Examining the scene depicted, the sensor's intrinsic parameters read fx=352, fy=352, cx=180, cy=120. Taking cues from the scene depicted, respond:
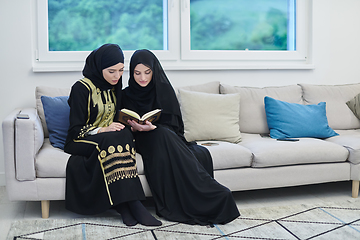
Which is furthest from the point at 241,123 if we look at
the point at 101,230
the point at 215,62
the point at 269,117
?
the point at 101,230

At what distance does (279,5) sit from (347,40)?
81cm

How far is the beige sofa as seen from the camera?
2.12 metres

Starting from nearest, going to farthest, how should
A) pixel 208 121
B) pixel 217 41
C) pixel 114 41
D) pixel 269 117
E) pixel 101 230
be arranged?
pixel 101 230
pixel 208 121
pixel 269 117
pixel 114 41
pixel 217 41

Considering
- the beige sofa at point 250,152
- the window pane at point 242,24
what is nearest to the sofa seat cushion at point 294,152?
the beige sofa at point 250,152

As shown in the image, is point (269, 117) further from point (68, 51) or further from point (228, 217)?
point (68, 51)

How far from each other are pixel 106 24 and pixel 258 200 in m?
2.02

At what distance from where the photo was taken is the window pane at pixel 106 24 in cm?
312

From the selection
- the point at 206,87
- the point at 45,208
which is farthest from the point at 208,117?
the point at 45,208

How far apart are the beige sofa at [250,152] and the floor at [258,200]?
0.13 metres

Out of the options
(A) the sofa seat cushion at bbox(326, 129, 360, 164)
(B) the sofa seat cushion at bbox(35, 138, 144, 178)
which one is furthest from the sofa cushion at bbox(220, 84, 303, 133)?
(B) the sofa seat cushion at bbox(35, 138, 144, 178)

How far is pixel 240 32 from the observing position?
3.54 metres

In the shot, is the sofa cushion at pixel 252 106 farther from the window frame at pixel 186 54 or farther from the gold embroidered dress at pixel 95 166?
the gold embroidered dress at pixel 95 166

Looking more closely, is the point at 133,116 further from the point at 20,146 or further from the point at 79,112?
the point at 20,146

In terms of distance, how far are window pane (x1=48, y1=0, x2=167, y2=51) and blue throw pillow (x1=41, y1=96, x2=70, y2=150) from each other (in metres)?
0.80
